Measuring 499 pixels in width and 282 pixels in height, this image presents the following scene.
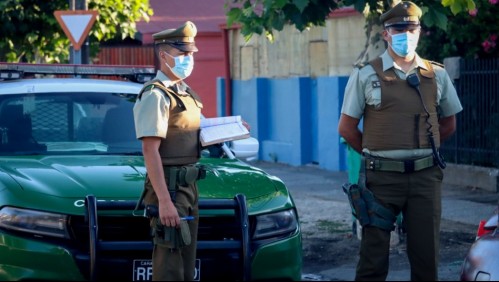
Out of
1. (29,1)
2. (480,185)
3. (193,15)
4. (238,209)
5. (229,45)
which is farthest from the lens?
(193,15)

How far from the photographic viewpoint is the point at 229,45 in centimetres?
2245

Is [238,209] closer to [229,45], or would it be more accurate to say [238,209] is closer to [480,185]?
[480,185]

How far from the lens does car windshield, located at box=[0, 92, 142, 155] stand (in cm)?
734

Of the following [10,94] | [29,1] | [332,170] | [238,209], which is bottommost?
[332,170]

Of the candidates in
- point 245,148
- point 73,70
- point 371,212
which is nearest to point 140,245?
point 371,212

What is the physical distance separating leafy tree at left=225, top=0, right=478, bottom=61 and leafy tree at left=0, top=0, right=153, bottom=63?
6.65 metres

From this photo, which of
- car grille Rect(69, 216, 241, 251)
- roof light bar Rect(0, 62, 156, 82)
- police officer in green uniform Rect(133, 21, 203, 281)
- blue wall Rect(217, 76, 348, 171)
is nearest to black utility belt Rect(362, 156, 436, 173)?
car grille Rect(69, 216, 241, 251)

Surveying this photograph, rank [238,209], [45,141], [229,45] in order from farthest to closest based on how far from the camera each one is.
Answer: [229,45] → [45,141] → [238,209]

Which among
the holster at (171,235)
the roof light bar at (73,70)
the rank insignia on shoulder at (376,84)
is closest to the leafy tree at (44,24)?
the roof light bar at (73,70)

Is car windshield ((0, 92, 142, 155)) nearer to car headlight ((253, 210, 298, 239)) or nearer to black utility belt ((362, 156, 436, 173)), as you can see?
car headlight ((253, 210, 298, 239))

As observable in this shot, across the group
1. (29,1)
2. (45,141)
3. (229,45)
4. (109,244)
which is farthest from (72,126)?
(229,45)

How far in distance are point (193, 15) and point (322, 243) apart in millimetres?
18040

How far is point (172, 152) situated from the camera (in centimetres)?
556

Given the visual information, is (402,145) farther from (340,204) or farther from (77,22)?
(77,22)
